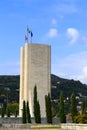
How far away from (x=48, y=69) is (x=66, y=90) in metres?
83.4

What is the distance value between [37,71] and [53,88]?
258 ft

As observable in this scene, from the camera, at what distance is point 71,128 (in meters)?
31.6

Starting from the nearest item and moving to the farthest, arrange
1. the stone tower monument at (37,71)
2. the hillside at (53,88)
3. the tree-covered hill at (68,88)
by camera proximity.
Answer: the stone tower monument at (37,71)
the tree-covered hill at (68,88)
the hillside at (53,88)

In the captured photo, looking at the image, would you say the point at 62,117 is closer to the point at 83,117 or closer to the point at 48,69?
the point at 83,117

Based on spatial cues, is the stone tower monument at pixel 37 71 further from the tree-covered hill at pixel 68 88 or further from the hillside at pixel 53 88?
the tree-covered hill at pixel 68 88

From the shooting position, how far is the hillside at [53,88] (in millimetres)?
139950

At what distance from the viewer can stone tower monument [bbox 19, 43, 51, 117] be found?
6122 centimetres

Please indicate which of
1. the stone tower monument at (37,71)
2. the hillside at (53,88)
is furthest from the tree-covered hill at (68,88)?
the stone tower monument at (37,71)

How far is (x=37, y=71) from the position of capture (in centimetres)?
6166

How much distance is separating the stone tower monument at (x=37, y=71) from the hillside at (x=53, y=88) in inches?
2677

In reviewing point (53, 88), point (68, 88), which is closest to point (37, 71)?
point (53, 88)

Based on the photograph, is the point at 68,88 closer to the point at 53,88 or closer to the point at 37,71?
the point at 53,88

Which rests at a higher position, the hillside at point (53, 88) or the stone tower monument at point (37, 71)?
the hillside at point (53, 88)

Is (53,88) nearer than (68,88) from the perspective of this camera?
Yes
